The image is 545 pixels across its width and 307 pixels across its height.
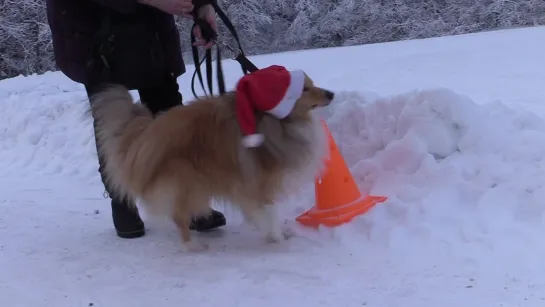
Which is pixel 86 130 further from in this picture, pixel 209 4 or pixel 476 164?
pixel 476 164

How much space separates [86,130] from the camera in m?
4.90

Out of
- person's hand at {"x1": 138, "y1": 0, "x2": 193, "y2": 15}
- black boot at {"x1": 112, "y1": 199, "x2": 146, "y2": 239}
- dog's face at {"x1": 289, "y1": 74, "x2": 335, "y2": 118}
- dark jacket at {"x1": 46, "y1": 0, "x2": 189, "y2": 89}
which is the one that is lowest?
black boot at {"x1": 112, "y1": 199, "x2": 146, "y2": 239}

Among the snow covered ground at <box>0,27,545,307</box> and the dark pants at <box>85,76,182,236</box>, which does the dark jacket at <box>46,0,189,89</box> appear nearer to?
the dark pants at <box>85,76,182,236</box>

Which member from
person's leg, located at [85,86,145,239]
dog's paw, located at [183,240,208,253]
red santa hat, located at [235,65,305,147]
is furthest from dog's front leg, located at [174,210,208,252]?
red santa hat, located at [235,65,305,147]

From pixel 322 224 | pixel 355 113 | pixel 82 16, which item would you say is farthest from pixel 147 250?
pixel 355 113

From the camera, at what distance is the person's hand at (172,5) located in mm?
2598

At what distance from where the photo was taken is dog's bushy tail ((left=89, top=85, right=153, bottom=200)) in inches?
106

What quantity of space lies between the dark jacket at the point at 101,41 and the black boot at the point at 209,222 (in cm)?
71

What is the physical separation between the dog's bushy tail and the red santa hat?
446 millimetres

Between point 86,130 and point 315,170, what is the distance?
2695mm

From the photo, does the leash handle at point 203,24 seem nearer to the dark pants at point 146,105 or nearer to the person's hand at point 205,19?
the person's hand at point 205,19

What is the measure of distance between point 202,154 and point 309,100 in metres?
0.52

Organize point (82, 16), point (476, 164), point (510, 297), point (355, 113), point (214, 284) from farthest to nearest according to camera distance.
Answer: point (355, 113) < point (476, 164) < point (82, 16) < point (214, 284) < point (510, 297)

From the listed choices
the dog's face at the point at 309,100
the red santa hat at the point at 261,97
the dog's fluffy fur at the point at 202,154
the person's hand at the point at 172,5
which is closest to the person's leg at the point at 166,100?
the dog's fluffy fur at the point at 202,154
